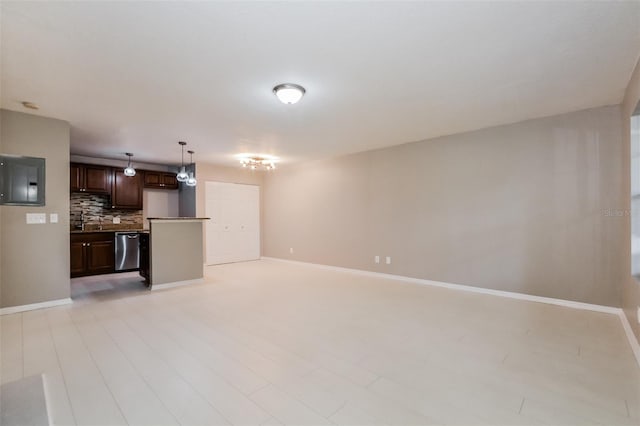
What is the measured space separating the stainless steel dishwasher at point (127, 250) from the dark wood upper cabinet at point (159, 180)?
1.39m

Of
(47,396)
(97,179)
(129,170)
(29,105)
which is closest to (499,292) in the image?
(47,396)

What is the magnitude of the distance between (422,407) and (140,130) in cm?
502

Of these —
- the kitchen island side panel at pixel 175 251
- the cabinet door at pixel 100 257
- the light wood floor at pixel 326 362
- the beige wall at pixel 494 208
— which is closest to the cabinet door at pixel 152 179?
the cabinet door at pixel 100 257

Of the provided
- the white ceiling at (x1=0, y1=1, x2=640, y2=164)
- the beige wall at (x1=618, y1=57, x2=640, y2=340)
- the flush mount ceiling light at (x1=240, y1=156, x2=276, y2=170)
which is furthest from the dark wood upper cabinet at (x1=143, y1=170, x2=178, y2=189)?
the beige wall at (x1=618, y1=57, x2=640, y2=340)

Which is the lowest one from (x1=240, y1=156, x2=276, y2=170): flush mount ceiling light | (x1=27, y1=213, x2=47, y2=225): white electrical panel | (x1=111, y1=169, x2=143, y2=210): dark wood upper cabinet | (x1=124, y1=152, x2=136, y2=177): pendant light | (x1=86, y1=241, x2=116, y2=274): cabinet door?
(x1=86, y1=241, x2=116, y2=274): cabinet door

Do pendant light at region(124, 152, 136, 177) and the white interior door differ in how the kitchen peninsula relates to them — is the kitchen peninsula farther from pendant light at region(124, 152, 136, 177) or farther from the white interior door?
the white interior door

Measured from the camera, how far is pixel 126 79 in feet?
9.29

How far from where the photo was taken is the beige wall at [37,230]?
359 cm

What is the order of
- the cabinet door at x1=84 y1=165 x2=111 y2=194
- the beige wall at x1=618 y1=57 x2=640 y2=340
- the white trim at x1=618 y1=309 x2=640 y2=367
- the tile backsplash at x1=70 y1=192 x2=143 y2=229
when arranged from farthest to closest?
1. the tile backsplash at x1=70 y1=192 x2=143 y2=229
2. the cabinet door at x1=84 y1=165 x2=111 y2=194
3. the beige wall at x1=618 y1=57 x2=640 y2=340
4. the white trim at x1=618 y1=309 x2=640 y2=367

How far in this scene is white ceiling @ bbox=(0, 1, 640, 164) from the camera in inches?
76.3

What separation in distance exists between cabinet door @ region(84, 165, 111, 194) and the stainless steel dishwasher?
107 cm

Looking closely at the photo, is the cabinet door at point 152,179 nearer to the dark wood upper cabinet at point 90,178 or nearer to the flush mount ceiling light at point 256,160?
the dark wood upper cabinet at point 90,178

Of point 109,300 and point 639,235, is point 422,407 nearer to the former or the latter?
point 639,235

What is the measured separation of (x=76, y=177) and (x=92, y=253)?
5.21 feet
